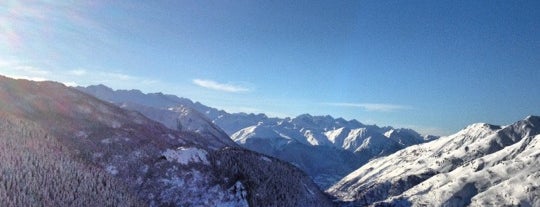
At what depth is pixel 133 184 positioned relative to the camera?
182250 mm

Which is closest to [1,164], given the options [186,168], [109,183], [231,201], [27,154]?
[27,154]

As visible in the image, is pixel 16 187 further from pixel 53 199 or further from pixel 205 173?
pixel 205 173

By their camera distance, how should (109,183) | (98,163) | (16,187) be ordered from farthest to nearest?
→ (98,163), (109,183), (16,187)

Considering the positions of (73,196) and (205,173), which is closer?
(73,196)

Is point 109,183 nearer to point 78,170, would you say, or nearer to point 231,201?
point 78,170

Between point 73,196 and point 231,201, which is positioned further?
point 231,201

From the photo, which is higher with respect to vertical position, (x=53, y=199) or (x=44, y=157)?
(x=44, y=157)

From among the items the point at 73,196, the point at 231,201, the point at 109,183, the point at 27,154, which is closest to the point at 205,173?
the point at 231,201

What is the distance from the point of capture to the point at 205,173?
19750 cm

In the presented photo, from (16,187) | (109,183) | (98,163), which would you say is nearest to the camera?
(16,187)

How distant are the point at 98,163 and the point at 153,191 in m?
31.8

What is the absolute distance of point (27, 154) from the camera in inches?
7092

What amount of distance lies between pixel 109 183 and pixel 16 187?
104 ft

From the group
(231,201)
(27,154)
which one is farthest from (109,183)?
(231,201)
